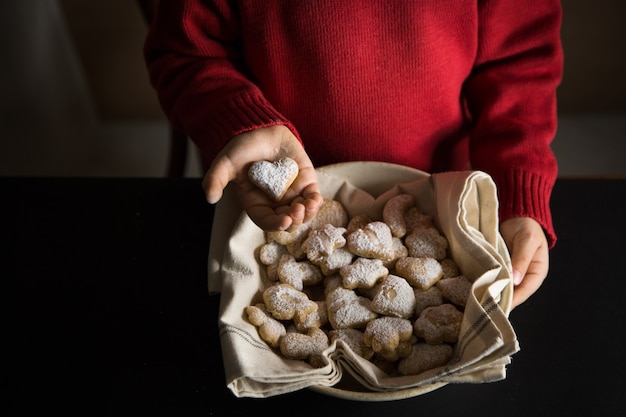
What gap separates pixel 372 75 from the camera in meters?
0.84

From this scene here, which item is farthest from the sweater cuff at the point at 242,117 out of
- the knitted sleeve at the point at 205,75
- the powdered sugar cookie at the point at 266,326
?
the powdered sugar cookie at the point at 266,326

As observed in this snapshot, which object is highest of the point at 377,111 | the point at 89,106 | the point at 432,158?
the point at 377,111

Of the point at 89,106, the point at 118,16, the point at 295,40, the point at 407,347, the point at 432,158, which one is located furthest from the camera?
the point at 89,106

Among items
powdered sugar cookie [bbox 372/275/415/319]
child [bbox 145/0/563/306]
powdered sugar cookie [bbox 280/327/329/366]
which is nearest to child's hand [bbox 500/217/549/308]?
child [bbox 145/0/563/306]

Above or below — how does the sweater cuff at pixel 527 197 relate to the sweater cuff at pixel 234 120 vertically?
below

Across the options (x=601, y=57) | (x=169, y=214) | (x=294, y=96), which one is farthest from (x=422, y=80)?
(x=601, y=57)

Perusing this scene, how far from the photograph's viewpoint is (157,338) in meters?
0.73

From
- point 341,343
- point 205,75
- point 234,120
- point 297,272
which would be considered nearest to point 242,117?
point 234,120

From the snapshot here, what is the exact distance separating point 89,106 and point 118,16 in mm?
416

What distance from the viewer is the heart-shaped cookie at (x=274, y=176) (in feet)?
2.34

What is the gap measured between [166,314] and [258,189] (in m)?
0.20

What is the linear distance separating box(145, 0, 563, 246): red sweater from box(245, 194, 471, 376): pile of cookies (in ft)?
0.50

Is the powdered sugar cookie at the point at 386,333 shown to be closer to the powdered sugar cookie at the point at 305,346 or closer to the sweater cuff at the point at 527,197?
the powdered sugar cookie at the point at 305,346

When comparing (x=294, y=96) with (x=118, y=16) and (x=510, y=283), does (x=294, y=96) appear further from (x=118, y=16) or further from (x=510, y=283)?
(x=118, y=16)
